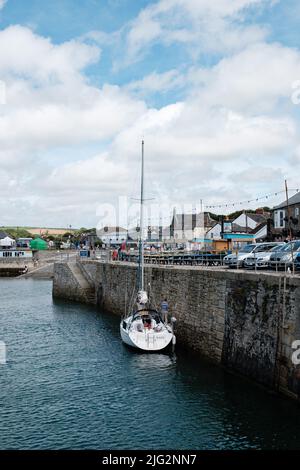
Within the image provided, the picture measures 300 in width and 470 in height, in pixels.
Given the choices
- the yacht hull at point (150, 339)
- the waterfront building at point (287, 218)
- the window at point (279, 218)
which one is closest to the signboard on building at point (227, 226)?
the waterfront building at point (287, 218)

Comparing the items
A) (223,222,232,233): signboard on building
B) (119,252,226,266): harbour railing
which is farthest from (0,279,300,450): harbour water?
(223,222,232,233): signboard on building

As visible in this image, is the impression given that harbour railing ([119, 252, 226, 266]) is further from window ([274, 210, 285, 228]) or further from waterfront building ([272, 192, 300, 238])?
Result: window ([274, 210, 285, 228])

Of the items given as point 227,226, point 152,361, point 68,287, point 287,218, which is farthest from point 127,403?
point 227,226

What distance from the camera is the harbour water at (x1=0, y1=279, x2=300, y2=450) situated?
650 inches

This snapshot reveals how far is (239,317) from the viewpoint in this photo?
23203mm

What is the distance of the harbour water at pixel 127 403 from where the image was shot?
16.5m

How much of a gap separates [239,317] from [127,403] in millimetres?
6963

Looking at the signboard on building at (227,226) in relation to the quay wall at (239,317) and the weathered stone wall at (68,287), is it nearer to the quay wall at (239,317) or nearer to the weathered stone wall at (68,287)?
the weathered stone wall at (68,287)

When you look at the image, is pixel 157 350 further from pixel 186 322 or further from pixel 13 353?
pixel 13 353

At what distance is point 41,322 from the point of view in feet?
128

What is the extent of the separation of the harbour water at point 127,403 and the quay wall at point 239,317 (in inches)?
31.8

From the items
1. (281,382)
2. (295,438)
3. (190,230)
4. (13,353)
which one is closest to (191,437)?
(295,438)
